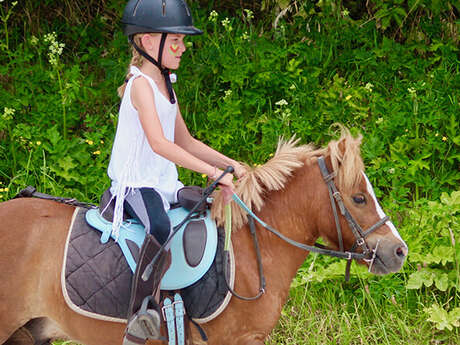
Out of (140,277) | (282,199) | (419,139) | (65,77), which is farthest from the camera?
(65,77)

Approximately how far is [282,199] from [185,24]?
1003 mm

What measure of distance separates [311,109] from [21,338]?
11.8 feet

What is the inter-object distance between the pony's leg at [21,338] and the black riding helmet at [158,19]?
1.54 metres

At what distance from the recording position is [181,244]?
2.96m

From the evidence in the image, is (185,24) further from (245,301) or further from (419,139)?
(419,139)

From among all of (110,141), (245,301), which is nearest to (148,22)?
(245,301)

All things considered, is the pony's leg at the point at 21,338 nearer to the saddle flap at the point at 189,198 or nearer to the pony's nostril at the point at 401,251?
the saddle flap at the point at 189,198

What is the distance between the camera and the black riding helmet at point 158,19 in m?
2.86

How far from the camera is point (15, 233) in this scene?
9.66ft

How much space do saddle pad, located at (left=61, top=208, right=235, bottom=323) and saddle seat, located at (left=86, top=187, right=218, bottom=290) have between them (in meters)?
0.06

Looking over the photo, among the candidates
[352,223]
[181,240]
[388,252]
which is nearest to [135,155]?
[181,240]

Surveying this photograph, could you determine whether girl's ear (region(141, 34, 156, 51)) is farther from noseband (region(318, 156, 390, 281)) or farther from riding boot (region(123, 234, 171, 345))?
noseband (region(318, 156, 390, 281))

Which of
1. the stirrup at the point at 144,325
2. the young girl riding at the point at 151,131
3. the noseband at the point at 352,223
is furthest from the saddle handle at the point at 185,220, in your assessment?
the noseband at the point at 352,223

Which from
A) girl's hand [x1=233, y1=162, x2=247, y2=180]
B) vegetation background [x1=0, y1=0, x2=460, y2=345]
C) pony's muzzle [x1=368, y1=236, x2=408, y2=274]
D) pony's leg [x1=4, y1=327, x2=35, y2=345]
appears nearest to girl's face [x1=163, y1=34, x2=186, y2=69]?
girl's hand [x1=233, y1=162, x2=247, y2=180]
